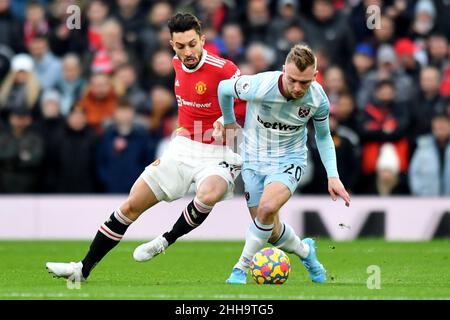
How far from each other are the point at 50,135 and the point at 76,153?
50 centimetres

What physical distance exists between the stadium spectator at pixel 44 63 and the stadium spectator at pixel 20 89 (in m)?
0.34

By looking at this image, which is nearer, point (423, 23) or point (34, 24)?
point (423, 23)

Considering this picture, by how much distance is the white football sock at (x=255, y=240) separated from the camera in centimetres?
1105

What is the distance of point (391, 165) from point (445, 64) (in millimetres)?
2096

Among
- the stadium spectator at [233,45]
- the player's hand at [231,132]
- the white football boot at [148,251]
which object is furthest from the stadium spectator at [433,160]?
the white football boot at [148,251]

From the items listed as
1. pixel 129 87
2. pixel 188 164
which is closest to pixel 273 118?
pixel 188 164

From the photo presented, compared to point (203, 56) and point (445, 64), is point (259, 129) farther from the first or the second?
point (445, 64)

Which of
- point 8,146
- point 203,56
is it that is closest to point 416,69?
point 8,146

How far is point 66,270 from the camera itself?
11.1m

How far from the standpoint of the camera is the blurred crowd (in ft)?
60.5

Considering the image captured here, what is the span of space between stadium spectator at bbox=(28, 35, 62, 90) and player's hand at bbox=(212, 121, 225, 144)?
335 inches

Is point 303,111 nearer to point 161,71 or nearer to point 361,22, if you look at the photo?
point 161,71

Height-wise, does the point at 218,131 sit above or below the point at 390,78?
above

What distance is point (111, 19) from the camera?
19984 mm
